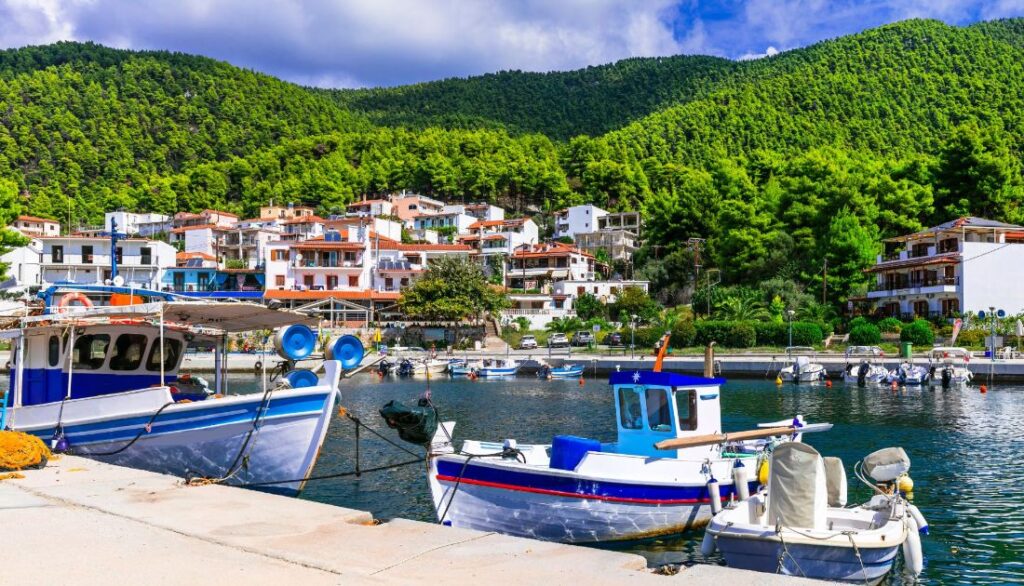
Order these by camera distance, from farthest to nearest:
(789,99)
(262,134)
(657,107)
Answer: (657,107), (262,134), (789,99)

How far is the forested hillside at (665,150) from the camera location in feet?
254

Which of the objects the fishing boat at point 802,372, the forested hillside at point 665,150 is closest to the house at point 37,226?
the forested hillside at point 665,150

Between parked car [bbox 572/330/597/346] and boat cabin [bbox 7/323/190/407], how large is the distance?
A: 5506 centimetres

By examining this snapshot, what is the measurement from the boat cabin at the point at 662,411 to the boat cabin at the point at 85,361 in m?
10.4

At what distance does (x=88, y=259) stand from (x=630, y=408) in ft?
268

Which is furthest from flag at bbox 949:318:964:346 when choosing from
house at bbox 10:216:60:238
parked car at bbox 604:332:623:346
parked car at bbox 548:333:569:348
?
house at bbox 10:216:60:238

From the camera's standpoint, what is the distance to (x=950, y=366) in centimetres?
4603

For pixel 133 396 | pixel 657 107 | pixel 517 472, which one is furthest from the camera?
pixel 657 107

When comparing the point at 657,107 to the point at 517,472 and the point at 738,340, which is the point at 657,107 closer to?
the point at 738,340

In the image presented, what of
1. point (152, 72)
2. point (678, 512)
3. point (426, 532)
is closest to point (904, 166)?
point (678, 512)

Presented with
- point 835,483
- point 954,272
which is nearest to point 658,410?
point 835,483

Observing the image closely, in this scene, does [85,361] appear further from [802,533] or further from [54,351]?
[802,533]

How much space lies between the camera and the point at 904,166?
84.4 metres

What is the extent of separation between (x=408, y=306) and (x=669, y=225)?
33.9m
